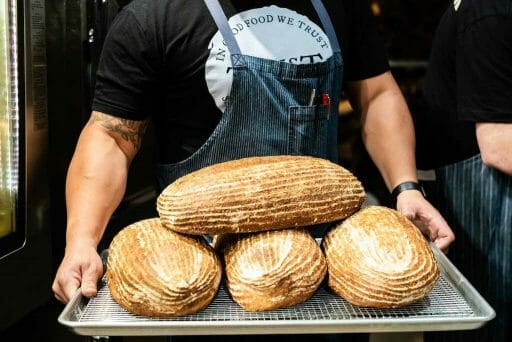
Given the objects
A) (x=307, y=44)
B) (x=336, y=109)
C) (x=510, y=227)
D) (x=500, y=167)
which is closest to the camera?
(x=307, y=44)

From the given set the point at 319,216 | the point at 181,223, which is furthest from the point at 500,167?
the point at 181,223

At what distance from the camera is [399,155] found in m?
1.53

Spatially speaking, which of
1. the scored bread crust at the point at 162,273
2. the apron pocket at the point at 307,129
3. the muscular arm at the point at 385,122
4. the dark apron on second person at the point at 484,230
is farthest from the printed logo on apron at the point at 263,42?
the dark apron on second person at the point at 484,230

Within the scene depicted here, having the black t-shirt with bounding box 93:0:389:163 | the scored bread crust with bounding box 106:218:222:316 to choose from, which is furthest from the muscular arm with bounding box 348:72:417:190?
the scored bread crust with bounding box 106:218:222:316

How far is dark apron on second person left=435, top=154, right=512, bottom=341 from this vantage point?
1752 millimetres

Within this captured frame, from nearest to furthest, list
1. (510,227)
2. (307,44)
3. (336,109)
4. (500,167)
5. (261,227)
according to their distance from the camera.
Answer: (261,227), (307,44), (336,109), (500,167), (510,227)

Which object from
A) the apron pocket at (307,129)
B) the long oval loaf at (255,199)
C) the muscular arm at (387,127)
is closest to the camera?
the long oval loaf at (255,199)

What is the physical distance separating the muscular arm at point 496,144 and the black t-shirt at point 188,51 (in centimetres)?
48

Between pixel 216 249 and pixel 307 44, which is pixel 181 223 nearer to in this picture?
pixel 216 249

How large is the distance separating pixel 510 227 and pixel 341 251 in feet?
3.16

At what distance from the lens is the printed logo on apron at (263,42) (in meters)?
1.31

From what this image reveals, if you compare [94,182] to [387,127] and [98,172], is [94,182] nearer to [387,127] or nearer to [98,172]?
[98,172]

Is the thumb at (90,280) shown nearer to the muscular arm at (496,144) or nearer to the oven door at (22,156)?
the oven door at (22,156)

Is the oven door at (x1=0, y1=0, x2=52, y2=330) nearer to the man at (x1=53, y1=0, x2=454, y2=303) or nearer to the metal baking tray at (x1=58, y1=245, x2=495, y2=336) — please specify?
the man at (x1=53, y1=0, x2=454, y2=303)
